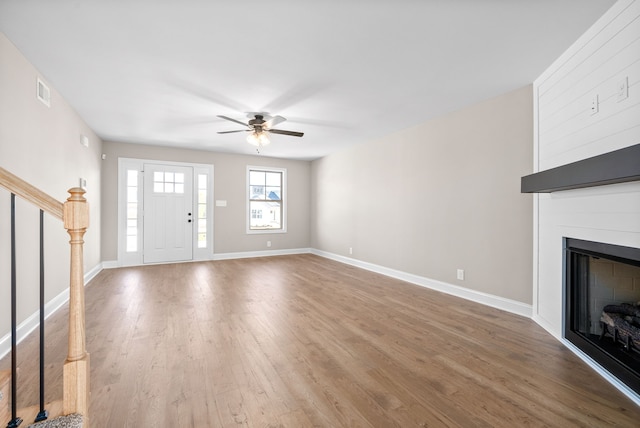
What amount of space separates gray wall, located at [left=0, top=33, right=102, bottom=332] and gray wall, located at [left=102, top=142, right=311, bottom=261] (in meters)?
1.84

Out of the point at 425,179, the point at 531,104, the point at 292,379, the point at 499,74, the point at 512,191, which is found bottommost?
the point at 292,379

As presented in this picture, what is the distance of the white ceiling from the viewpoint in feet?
6.55

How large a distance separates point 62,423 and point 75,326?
39cm

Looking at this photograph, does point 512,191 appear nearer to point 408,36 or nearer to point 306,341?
point 408,36

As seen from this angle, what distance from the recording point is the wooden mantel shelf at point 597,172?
59.7 inches

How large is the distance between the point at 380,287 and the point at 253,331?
86.0 inches

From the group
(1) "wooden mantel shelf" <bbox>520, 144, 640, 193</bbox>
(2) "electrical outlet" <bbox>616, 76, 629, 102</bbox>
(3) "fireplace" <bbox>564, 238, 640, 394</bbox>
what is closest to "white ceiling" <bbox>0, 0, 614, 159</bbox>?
(2) "electrical outlet" <bbox>616, 76, 629, 102</bbox>

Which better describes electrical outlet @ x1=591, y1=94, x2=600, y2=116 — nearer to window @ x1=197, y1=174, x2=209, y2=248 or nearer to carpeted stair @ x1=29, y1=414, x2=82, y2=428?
carpeted stair @ x1=29, y1=414, x2=82, y2=428

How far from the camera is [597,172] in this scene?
1771 millimetres

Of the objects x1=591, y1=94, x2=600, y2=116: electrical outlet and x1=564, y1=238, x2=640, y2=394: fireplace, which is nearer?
x1=564, y1=238, x2=640, y2=394: fireplace

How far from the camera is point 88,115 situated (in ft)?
13.7

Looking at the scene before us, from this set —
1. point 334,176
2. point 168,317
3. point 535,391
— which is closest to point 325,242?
point 334,176

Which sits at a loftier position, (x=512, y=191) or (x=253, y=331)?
(x=512, y=191)

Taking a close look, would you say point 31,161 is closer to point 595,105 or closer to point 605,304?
point 595,105
